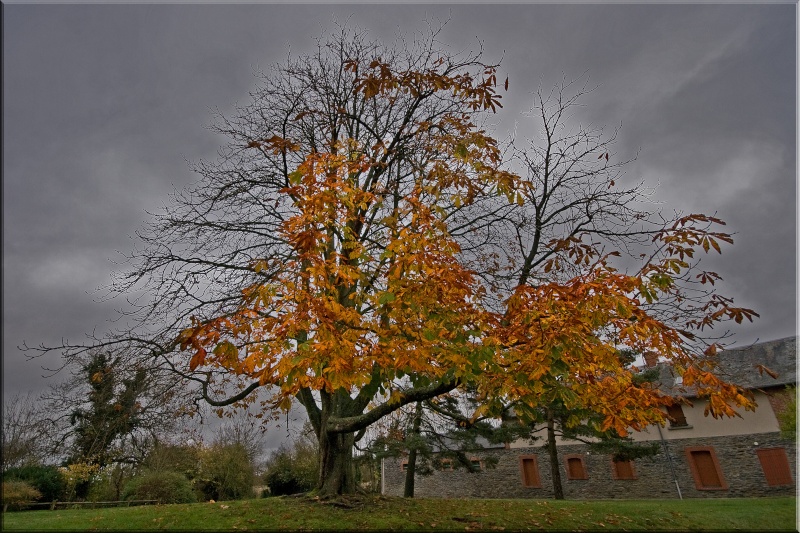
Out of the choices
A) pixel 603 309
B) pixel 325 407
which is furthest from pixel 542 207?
pixel 325 407

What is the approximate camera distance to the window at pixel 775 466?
68.1 feet

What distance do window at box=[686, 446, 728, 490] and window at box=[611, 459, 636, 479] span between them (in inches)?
121

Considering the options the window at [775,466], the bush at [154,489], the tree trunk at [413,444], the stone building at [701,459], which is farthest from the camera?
the stone building at [701,459]

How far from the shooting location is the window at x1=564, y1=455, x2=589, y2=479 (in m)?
26.9

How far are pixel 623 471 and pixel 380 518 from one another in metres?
24.1

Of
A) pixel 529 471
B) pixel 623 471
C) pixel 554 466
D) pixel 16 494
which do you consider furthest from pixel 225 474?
pixel 623 471

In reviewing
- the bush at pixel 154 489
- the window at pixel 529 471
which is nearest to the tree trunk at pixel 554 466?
the window at pixel 529 471

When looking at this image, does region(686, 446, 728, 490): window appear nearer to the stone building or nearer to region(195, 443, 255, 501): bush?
the stone building

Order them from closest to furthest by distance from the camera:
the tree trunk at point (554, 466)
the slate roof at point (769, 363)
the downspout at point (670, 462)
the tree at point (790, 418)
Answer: the tree at point (790, 418)
the tree trunk at point (554, 466)
the slate roof at point (769, 363)
the downspout at point (670, 462)

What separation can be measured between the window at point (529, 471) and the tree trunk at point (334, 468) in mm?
24515

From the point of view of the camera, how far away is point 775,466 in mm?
21016

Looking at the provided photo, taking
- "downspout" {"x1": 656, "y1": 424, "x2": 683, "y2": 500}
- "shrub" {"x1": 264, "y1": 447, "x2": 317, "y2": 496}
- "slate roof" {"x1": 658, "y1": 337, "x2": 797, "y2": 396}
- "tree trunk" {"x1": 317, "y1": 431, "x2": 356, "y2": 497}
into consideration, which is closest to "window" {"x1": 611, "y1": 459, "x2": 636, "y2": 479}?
"downspout" {"x1": 656, "y1": 424, "x2": 683, "y2": 500}

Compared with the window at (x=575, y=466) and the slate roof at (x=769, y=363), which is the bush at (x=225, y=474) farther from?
the slate roof at (x=769, y=363)

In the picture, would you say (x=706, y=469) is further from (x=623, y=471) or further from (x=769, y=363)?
(x=769, y=363)
